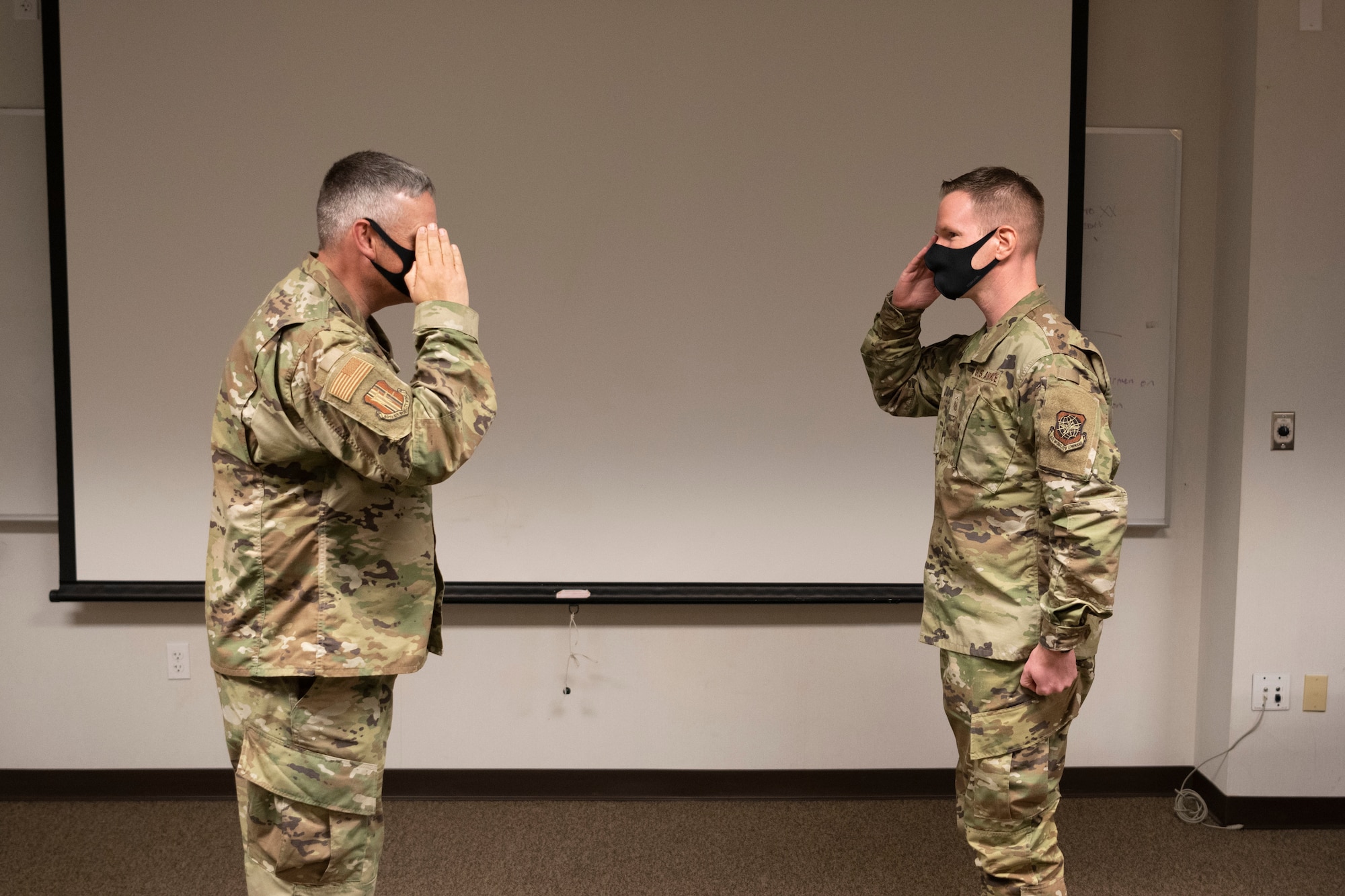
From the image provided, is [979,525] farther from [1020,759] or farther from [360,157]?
[360,157]

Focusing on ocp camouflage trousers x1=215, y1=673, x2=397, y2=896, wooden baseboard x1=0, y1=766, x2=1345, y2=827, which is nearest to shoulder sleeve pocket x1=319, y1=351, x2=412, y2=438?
ocp camouflage trousers x1=215, y1=673, x2=397, y2=896

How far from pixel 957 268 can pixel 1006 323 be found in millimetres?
139

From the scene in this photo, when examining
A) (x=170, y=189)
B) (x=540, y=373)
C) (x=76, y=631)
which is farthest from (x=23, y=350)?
(x=540, y=373)

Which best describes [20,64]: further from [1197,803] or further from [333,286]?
[1197,803]

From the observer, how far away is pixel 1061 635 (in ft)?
5.17

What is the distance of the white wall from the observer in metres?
2.69

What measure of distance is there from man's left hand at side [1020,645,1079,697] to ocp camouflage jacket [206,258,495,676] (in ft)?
3.33

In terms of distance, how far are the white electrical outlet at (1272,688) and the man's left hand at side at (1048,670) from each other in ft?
4.74

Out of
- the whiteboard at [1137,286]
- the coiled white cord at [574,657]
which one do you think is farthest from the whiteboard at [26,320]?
the whiteboard at [1137,286]

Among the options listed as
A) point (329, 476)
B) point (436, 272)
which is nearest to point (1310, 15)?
point (436, 272)

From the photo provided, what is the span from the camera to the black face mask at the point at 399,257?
1501mm

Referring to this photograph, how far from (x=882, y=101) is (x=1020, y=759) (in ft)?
5.86

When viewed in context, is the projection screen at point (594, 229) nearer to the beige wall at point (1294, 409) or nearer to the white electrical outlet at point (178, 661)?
the white electrical outlet at point (178, 661)

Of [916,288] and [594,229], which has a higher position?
[594,229]
